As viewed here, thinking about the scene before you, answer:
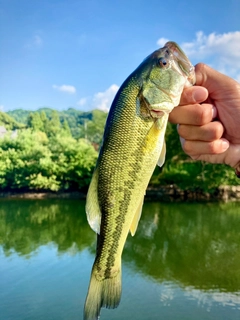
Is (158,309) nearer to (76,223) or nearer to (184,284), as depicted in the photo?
(184,284)

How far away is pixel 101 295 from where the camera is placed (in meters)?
1.94

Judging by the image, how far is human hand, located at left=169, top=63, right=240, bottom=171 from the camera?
2.11m

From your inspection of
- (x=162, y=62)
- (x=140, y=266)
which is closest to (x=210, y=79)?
(x=162, y=62)

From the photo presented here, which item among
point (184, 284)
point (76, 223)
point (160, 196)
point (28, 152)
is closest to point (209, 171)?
point (160, 196)

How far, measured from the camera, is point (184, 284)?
1298 cm

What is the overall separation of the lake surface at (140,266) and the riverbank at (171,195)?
5575mm

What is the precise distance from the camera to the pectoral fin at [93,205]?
183 cm

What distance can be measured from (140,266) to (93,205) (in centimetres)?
1361

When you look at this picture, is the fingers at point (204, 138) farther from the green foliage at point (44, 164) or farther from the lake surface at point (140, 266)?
the green foliage at point (44, 164)

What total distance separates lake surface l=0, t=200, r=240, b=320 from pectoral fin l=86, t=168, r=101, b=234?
30.7ft

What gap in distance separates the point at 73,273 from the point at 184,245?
6.29 m

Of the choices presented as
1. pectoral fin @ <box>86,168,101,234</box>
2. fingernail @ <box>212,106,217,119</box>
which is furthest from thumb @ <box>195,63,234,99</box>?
pectoral fin @ <box>86,168,101,234</box>

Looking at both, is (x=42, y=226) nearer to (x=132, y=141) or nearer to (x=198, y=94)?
(x=198, y=94)

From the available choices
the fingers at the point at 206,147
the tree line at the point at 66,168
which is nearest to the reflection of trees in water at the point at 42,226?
the tree line at the point at 66,168
